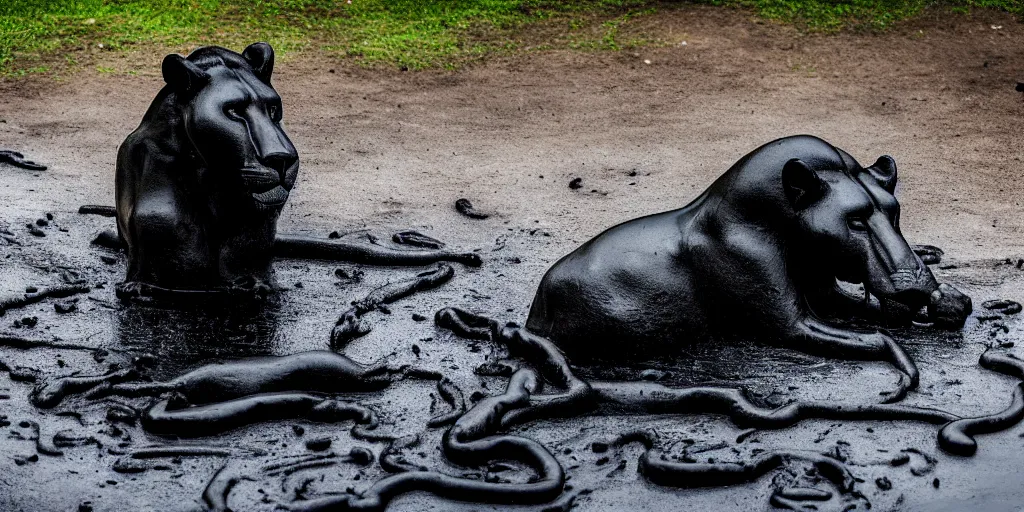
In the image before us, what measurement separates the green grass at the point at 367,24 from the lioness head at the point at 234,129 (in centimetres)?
510

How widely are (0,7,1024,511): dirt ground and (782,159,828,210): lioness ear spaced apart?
69 centimetres

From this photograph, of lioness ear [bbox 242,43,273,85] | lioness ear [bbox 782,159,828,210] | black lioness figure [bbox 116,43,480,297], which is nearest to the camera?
lioness ear [bbox 782,159,828,210]

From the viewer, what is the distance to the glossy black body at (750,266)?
5602mm

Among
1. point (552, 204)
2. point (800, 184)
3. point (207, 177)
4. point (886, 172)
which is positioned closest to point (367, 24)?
point (552, 204)

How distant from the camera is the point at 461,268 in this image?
274 inches

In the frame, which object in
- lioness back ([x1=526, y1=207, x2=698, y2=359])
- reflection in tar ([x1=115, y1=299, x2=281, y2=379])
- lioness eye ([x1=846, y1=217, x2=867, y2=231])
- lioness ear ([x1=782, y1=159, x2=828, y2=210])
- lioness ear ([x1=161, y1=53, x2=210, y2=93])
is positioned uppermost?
lioness ear ([x1=161, y1=53, x2=210, y2=93])

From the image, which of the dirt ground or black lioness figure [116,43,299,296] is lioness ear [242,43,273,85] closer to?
black lioness figure [116,43,299,296]

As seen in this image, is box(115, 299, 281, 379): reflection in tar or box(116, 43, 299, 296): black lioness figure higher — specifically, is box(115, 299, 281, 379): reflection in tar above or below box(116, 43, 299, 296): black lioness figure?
below

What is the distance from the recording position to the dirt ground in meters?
4.86

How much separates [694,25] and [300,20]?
12.4 ft


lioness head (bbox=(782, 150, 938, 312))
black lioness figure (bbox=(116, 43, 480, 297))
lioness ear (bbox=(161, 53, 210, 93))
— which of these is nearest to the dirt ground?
black lioness figure (bbox=(116, 43, 480, 297))

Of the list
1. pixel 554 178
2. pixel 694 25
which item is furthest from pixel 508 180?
pixel 694 25

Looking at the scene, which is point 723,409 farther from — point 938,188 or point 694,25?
point 694,25

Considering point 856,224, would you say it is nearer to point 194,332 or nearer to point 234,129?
point 234,129
